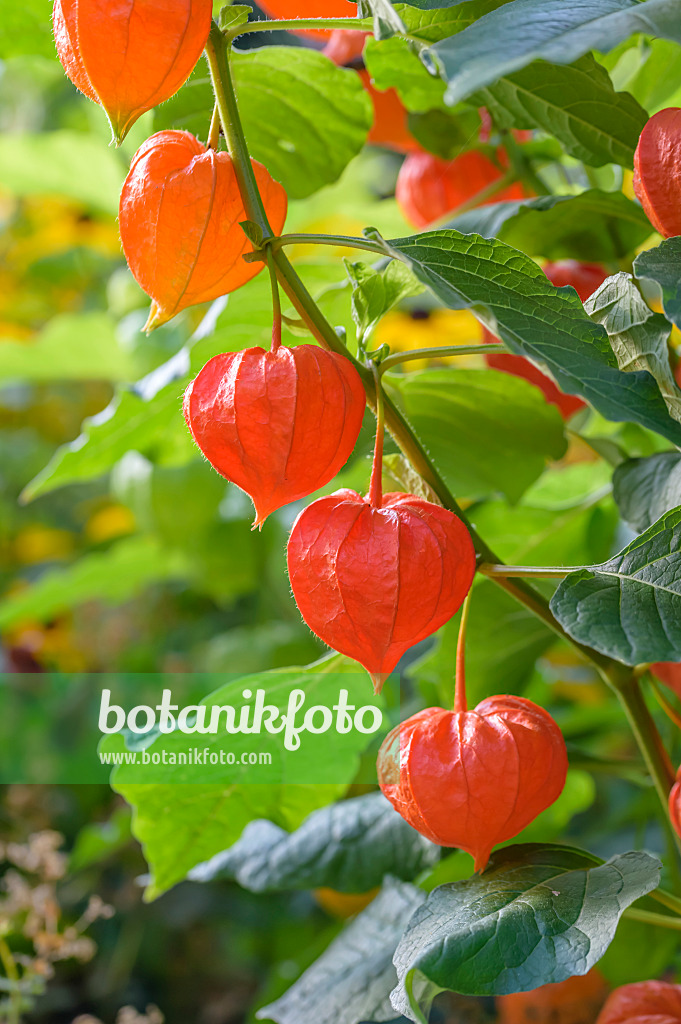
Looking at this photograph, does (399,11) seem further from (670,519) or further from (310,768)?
(310,768)

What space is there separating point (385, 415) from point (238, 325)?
0.69 feet

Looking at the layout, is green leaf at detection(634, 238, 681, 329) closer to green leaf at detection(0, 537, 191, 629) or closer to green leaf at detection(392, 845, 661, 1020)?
green leaf at detection(392, 845, 661, 1020)

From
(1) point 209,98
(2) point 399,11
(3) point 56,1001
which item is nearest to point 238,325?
(1) point 209,98

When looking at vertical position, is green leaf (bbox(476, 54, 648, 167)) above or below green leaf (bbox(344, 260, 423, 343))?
above

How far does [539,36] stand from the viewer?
9.4 inches

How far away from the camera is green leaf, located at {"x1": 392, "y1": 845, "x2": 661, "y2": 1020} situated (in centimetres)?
30

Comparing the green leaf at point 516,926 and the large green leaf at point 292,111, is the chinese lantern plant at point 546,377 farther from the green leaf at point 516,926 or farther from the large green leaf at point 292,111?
the green leaf at point 516,926

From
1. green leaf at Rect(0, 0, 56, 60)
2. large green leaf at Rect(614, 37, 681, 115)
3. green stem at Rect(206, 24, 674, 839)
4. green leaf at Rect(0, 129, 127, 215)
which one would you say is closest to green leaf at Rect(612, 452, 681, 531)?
green stem at Rect(206, 24, 674, 839)

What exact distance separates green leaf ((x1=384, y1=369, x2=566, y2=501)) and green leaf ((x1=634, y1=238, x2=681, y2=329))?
0.19m

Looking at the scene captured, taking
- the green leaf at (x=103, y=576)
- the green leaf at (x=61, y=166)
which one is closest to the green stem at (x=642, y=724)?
the green leaf at (x=103, y=576)

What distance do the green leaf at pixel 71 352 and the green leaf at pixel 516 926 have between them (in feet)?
2.40

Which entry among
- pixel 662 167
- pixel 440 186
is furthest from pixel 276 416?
pixel 440 186

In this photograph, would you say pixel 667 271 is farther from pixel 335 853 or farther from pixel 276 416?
pixel 335 853

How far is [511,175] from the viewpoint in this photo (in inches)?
22.5
